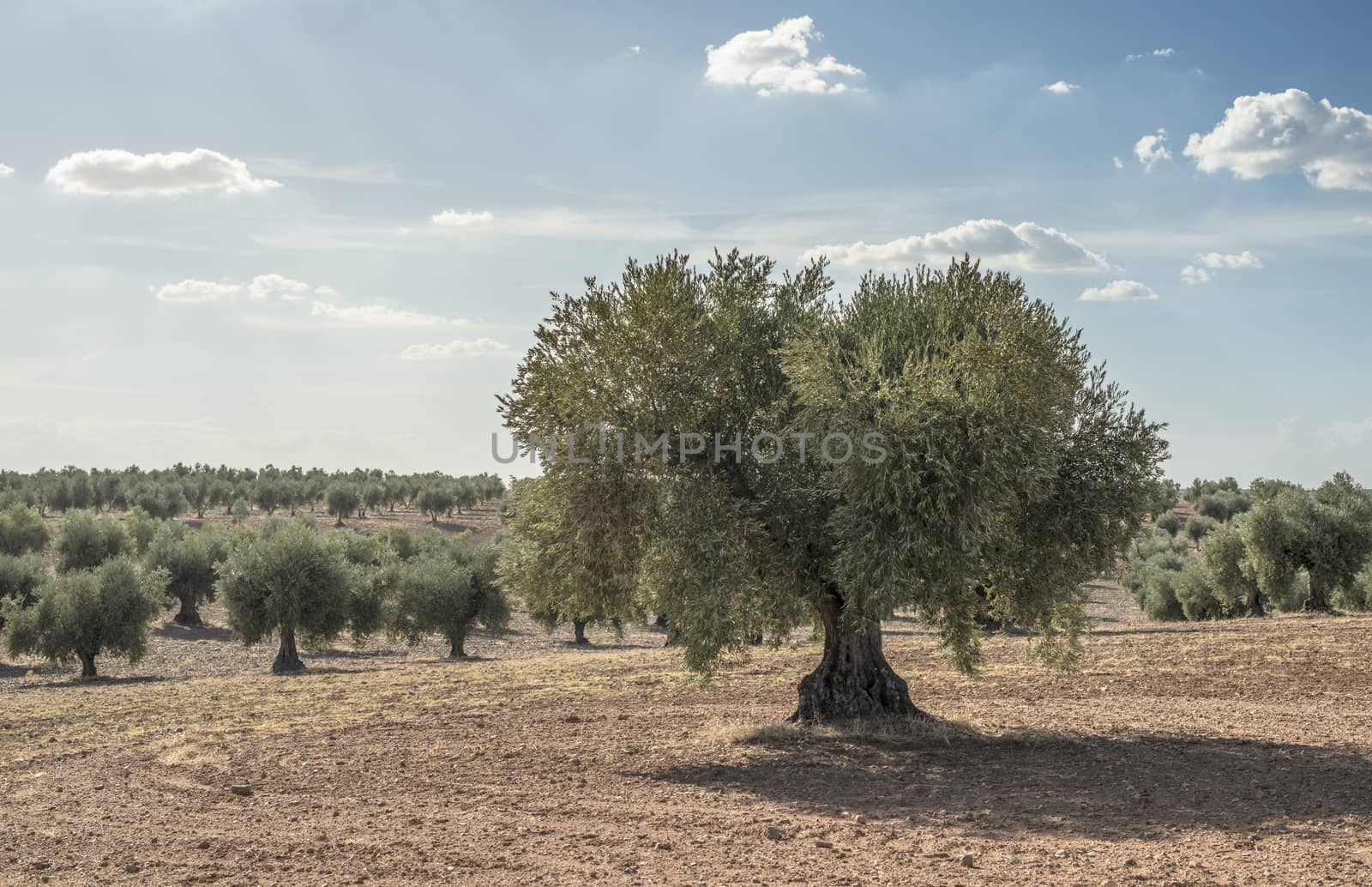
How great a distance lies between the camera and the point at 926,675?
93.6 ft

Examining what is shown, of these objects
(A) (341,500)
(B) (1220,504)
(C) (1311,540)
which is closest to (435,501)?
(A) (341,500)

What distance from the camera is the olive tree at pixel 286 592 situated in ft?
149

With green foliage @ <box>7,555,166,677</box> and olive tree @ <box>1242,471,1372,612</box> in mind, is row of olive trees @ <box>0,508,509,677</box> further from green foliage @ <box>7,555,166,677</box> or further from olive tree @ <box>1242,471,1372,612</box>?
olive tree @ <box>1242,471,1372,612</box>

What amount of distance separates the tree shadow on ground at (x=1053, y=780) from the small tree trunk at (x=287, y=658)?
3126 cm

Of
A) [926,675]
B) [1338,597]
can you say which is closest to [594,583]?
[926,675]

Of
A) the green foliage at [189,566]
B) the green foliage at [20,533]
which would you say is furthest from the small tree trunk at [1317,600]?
the green foliage at [20,533]

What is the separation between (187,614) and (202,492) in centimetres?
8081

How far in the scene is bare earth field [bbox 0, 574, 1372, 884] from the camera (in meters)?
11.9

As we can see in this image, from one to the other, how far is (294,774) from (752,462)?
403 inches

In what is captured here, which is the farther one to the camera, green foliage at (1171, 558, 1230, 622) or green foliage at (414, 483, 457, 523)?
green foliage at (414, 483, 457, 523)

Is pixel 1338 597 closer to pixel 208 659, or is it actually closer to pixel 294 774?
pixel 294 774

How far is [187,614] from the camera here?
218ft

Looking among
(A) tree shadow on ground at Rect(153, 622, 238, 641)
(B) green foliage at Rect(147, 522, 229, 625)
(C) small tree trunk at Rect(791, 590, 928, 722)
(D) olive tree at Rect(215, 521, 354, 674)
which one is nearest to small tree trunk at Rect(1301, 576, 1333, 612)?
(C) small tree trunk at Rect(791, 590, 928, 722)

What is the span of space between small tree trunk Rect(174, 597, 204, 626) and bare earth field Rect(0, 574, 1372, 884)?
3743 centimetres
